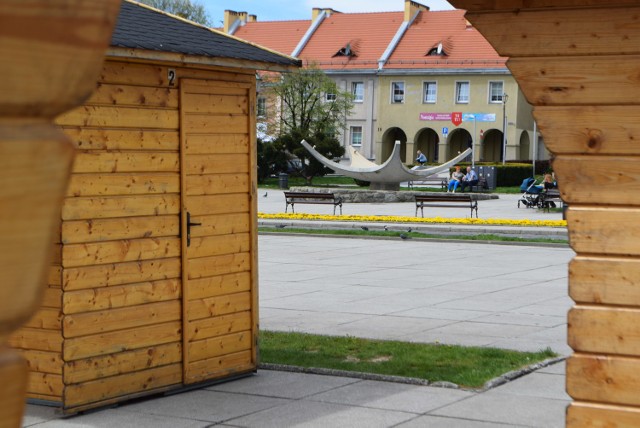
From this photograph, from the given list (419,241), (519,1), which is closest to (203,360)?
(519,1)

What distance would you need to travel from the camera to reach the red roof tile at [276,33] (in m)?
89.6

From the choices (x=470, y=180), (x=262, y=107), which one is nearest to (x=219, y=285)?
(x=470, y=180)

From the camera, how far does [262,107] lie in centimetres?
7538

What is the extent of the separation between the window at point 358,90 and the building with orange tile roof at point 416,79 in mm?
78

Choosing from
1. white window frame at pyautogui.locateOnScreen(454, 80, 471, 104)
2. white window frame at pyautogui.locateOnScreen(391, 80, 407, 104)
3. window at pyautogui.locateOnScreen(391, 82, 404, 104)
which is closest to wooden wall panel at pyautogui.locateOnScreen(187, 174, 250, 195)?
white window frame at pyautogui.locateOnScreen(454, 80, 471, 104)

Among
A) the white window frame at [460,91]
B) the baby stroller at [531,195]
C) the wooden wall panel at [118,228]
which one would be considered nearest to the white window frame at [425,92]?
the white window frame at [460,91]

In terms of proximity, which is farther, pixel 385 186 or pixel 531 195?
pixel 385 186

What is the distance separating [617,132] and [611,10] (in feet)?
1.94

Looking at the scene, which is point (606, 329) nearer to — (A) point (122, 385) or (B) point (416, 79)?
(A) point (122, 385)

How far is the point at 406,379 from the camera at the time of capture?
923 centimetres

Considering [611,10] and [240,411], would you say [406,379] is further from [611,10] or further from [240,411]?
[611,10]

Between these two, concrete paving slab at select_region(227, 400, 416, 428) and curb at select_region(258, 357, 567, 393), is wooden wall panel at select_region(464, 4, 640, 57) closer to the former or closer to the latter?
concrete paving slab at select_region(227, 400, 416, 428)

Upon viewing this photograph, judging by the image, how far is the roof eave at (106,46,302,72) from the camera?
316 inches

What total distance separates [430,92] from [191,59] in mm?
75214
